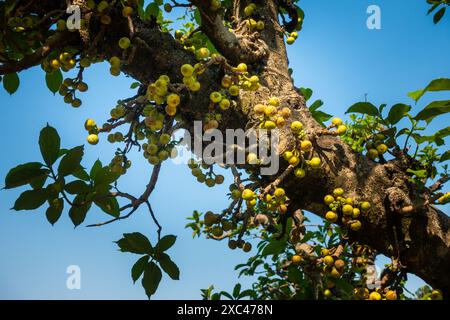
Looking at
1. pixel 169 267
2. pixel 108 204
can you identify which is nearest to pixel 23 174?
pixel 108 204

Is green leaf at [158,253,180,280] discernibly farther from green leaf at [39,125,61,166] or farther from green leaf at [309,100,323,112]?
green leaf at [309,100,323,112]

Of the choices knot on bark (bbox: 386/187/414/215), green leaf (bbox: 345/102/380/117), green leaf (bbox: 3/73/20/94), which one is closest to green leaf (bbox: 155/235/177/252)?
knot on bark (bbox: 386/187/414/215)

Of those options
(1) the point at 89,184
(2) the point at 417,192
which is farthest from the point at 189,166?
(2) the point at 417,192

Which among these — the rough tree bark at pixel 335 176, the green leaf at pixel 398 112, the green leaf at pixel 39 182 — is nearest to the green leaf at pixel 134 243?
the green leaf at pixel 39 182

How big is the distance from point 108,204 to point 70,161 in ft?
1.32

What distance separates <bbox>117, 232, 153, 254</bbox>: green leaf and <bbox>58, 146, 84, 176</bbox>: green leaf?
1.38ft

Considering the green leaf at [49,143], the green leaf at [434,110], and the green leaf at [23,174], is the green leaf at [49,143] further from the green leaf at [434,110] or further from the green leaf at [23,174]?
the green leaf at [434,110]

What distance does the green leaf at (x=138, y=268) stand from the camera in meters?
1.96

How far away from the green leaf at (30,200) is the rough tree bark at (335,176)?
77 centimetres

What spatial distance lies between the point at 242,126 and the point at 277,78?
43 centimetres

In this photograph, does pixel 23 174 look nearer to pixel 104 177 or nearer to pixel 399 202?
pixel 104 177

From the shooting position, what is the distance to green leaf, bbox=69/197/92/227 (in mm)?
1923

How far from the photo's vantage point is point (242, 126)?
6.53 feet
